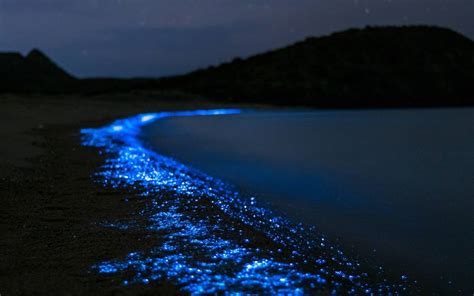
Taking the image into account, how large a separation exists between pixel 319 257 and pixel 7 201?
3953 mm

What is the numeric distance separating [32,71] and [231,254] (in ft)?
313

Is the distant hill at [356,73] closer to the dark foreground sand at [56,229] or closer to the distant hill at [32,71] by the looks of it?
the distant hill at [32,71]

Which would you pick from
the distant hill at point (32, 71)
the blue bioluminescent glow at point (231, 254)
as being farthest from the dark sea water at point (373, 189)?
the distant hill at point (32, 71)

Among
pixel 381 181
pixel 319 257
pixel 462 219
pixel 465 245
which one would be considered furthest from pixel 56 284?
pixel 381 181

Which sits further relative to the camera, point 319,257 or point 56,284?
point 319,257

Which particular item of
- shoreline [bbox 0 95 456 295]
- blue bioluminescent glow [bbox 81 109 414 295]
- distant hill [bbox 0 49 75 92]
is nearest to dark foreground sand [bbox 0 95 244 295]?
shoreline [bbox 0 95 456 295]

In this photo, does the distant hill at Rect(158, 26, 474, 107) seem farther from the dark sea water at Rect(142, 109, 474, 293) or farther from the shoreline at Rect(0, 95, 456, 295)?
the shoreline at Rect(0, 95, 456, 295)

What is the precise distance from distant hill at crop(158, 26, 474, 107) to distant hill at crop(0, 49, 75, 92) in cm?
2761

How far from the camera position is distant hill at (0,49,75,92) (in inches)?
3078

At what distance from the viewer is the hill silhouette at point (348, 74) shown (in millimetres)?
56625

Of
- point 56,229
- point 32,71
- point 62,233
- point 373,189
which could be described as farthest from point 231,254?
point 32,71

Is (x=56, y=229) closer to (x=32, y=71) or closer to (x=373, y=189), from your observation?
(x=373, y=189)

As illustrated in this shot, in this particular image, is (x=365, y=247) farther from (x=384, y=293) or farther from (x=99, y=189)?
(x=99, y=189)

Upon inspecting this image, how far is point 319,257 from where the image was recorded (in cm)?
394
